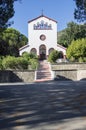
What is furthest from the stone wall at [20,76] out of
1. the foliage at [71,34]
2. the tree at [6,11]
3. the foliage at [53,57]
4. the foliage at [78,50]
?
the foliage at [71,34]

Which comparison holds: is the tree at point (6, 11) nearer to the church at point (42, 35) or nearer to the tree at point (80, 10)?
the tree at point (80, 10)

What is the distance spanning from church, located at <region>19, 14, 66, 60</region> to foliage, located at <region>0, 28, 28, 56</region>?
13.2ft

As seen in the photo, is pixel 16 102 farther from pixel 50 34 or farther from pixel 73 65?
pixel 50 34

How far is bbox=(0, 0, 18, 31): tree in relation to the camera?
2086 centimetres

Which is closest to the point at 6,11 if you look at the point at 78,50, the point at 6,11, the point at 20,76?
the point at 6,11

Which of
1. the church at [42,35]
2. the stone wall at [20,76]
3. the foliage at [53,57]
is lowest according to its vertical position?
the stone wall at [20,76]

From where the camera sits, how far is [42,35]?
89188mm

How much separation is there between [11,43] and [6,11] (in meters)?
61.3

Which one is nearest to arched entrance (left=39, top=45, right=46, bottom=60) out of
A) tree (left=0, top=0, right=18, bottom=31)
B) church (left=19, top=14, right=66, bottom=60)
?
church (left=19, top=14, right=66, bottom=60)

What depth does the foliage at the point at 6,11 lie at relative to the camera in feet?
68.4

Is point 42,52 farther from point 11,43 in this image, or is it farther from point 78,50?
point 78,50

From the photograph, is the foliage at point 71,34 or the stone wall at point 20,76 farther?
the foliage at point 71,34

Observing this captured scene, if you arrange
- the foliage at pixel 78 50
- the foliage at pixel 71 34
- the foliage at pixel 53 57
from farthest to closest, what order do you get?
the foliage at pixel 71 34, the foliage at pixel 53 57, the foliage at pixel 78 50

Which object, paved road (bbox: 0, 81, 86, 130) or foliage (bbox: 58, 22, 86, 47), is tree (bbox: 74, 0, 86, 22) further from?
foliage (bbox: 58, 22, 86, 47)
